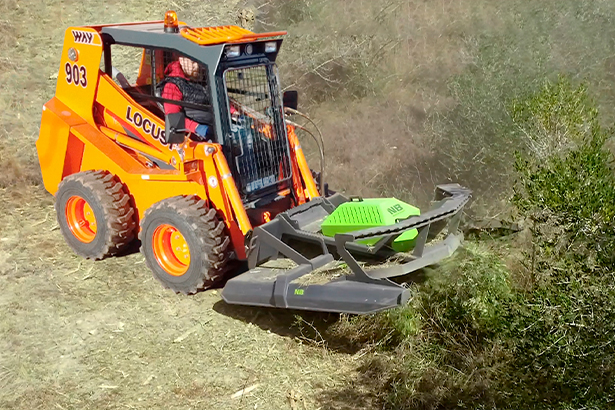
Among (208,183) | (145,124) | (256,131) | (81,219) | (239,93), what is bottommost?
(81,219)

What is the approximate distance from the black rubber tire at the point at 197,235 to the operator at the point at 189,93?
648mm

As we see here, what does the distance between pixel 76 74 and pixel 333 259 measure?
3291mm

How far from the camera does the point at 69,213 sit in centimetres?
659

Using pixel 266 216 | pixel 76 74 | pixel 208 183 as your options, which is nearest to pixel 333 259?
pixel 266 216

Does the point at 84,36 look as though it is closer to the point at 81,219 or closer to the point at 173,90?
the point at 173,90

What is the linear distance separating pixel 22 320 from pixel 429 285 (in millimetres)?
3213

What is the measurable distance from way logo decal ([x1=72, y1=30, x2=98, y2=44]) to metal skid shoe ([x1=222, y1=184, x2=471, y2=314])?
2.60 meters

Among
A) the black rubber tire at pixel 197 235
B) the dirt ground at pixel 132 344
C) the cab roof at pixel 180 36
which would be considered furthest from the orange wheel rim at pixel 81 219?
the cab roof at pixel 180 36

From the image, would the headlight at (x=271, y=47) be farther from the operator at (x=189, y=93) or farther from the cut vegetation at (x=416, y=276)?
the cut vegetation at (x=416, y=276)

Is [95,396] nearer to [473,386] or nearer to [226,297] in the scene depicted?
[226,297]

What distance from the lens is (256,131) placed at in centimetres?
602

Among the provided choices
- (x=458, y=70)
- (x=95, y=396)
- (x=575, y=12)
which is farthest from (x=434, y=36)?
(x=95, y=396)

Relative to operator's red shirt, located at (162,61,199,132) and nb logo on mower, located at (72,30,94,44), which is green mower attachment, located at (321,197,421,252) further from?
nb logo on mower, located at (72,30,94,44)

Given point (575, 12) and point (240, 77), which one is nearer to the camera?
point (240, 77)
